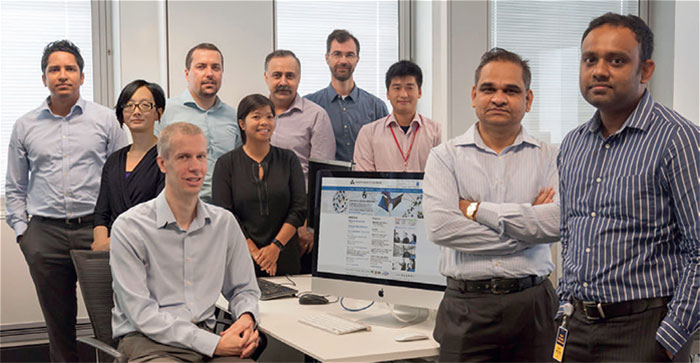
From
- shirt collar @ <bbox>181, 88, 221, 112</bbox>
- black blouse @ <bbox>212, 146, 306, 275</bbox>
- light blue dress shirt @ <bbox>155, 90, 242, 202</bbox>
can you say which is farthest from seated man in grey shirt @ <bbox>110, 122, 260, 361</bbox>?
shirt collar @ <bbox>181, 88, 221, 112</bbox>

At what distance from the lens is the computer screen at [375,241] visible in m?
2.58

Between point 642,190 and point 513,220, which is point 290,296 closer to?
point 513,220

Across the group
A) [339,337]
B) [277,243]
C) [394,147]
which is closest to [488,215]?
[339,337]

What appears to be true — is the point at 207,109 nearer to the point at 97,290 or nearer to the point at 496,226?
the point at 97,290

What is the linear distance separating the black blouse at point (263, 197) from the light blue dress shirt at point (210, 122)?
524mm

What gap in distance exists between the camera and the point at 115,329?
2.50 m

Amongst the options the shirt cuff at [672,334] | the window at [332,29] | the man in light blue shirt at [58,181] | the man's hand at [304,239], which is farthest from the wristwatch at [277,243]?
the window at [332,29]

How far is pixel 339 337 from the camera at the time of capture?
2.43 m

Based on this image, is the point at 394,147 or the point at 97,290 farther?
the point at 394,147

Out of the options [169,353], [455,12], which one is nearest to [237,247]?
[169,353]

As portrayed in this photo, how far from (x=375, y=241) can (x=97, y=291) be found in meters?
1.05

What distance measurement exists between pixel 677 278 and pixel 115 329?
6.02 ft

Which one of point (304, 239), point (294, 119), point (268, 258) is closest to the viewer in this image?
point (268, 258)

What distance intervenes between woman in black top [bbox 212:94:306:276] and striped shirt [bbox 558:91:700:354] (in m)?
1.72
